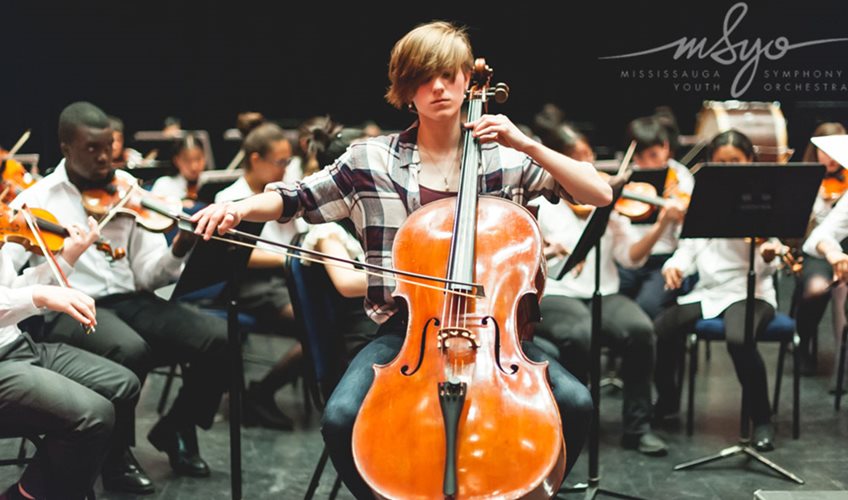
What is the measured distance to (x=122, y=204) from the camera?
9.50ft

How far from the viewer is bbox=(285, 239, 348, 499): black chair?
2.51 m

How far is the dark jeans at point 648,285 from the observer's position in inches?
148

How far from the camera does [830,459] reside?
3195 millimetres

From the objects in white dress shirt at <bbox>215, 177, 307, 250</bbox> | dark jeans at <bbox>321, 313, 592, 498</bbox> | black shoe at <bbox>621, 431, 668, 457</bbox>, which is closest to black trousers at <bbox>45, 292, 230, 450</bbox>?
white dress shirt at <bbox>215, 177, 307, 250</bbox>

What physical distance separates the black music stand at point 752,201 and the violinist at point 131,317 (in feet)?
5.29

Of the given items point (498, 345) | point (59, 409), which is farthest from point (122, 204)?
point (498, 345)

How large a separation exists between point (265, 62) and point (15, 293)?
18.5 feet

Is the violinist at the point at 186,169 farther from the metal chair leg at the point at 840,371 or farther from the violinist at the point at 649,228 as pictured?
the metal chair leg at the point at 840,371

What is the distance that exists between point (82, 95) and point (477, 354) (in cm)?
586

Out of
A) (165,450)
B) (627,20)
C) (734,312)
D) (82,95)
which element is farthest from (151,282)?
(82,95)

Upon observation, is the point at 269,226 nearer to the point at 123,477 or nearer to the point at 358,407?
the point at 123,477

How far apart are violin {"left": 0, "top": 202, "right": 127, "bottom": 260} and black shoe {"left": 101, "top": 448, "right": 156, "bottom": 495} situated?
75 cm

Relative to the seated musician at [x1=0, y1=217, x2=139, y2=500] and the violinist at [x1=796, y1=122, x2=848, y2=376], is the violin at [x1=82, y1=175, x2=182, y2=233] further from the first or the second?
the violinist at [x1=796, y1=122, x2=848, y2=376]

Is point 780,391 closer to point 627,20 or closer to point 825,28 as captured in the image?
point 825,28
